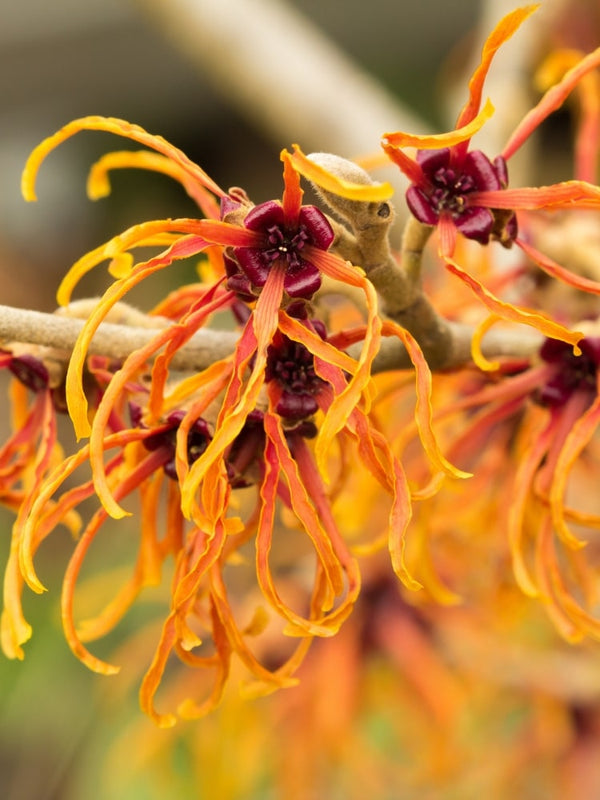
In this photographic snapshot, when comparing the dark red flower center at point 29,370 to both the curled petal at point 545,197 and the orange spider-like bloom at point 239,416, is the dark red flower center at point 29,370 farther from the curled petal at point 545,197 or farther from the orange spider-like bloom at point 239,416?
the curled petal at point 545,197

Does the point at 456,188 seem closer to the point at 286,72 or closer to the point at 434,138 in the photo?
the point at 434,138

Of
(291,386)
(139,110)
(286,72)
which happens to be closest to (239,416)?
(291,386)

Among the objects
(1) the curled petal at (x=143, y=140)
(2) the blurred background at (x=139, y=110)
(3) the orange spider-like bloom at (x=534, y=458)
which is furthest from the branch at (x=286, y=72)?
(1) the curled petal at (x=143, y=140)

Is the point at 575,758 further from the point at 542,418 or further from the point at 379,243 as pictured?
the point at 379,243

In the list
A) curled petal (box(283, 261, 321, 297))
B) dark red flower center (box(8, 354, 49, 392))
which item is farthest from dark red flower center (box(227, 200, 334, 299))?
dark red flower center (box(8, 354, 49, 392))

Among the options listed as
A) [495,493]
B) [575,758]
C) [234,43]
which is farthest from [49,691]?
[495,493]

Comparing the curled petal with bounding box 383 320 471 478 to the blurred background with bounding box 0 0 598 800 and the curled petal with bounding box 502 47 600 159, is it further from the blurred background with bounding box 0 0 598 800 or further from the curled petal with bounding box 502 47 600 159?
the blurred background with bounding box 0 0 598 800
